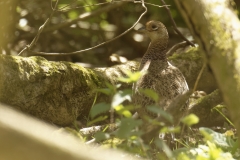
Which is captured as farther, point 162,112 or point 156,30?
point 156,30

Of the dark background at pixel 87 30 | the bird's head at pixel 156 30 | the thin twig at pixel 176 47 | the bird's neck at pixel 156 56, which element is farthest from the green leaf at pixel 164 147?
the dark background at pixel 87 30

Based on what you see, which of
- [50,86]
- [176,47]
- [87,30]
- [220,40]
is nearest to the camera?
[220,40]

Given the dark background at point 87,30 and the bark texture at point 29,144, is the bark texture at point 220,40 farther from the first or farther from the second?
the dark background at point 87,30

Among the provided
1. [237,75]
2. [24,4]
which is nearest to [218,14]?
[237,75]

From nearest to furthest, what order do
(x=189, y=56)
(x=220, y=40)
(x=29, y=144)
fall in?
(x=29, y=144), (x=220, y=40), (x=189, y=56)

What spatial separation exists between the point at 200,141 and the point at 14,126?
140 inches

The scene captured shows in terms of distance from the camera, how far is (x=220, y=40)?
9.86 ft

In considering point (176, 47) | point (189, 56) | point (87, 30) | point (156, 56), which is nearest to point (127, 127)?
point (156, 56)

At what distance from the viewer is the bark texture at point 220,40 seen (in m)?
2.98

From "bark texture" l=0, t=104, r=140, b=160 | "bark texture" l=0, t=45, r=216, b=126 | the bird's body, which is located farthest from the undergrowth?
A: "bark texture" l=0, t=104, r=140, b=160

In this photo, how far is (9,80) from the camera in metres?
5.10

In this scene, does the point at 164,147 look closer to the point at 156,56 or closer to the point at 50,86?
the point at 50,86

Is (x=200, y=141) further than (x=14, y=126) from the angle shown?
Yes

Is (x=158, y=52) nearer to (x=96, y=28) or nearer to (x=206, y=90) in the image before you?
(x=206, y=90)
